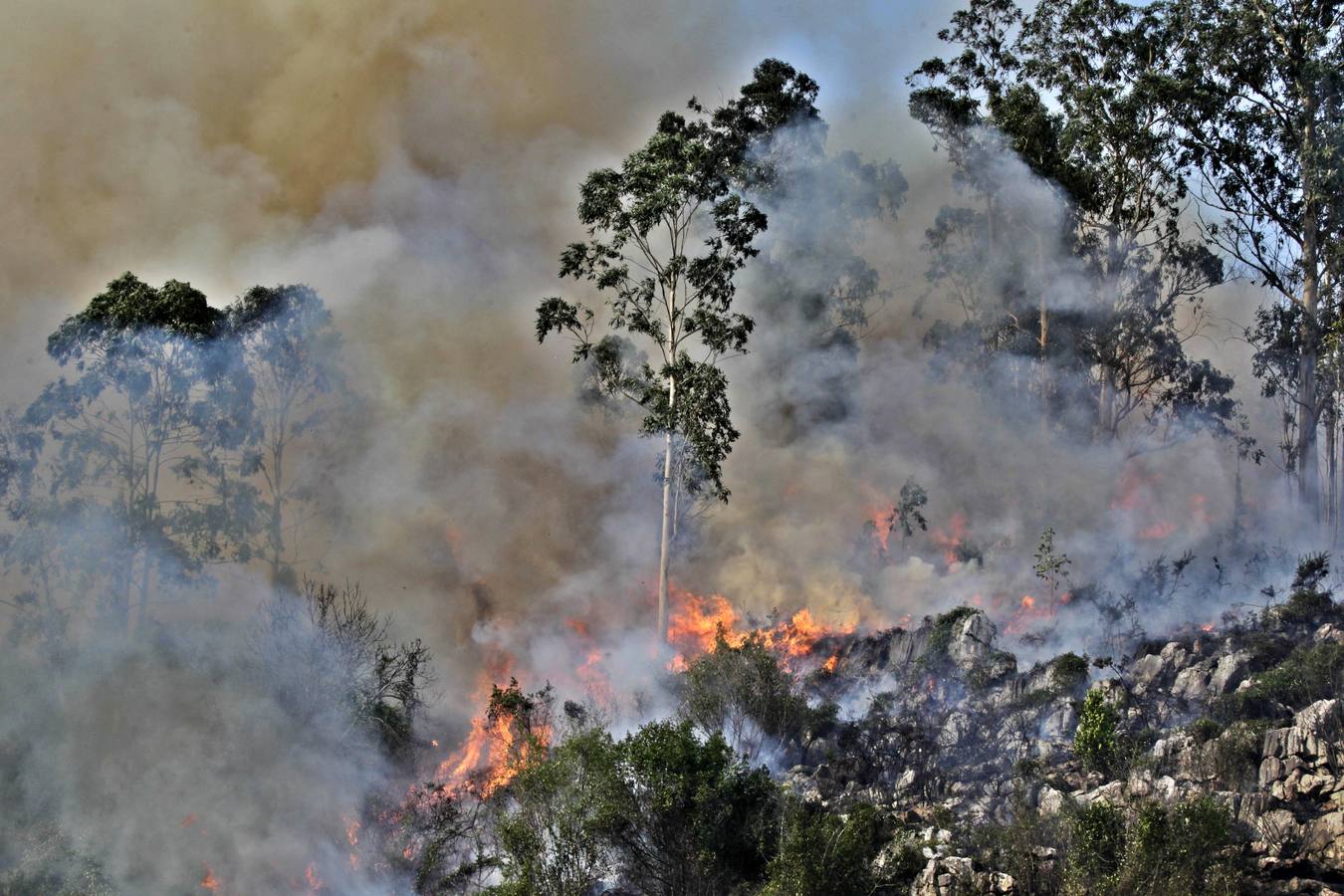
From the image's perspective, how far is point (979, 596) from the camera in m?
41.8

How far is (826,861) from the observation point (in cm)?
2439

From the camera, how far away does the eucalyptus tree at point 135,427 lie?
42.4m

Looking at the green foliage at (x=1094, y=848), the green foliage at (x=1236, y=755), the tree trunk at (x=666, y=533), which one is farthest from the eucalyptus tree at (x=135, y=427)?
the green foliage at (x=1236, y=755)

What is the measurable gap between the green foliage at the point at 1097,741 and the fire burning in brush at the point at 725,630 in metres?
11.9

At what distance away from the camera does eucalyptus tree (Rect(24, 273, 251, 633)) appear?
139 feet

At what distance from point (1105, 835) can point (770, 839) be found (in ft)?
22.3

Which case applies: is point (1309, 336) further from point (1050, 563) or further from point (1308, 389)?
point (1050, 563)

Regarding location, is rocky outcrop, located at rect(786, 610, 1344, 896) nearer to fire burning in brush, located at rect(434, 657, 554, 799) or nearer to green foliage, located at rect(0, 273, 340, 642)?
fire burning in brush, located at rect(434, 657, 554, 799)

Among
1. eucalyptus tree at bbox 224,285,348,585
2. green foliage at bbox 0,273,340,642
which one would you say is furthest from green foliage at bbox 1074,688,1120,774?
eucalyptus tree at bbox 224,285,348,585

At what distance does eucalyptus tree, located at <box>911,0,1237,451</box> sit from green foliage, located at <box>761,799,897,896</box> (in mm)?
25891

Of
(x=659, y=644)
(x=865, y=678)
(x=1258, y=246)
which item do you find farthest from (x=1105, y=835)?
(x=1258, y=246)

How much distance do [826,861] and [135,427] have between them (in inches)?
1195

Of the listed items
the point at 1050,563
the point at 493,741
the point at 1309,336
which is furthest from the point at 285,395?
the point at 1309,336

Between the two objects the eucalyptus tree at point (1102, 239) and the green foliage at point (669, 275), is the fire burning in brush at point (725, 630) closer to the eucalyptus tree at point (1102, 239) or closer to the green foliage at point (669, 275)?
the green foliage at point (669, 275)
